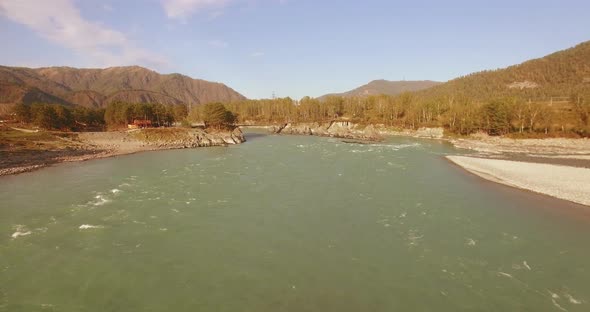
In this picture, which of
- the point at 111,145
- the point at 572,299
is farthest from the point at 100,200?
the point at 111,145

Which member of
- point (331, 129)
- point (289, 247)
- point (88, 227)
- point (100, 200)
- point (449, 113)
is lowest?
point (289, 247)

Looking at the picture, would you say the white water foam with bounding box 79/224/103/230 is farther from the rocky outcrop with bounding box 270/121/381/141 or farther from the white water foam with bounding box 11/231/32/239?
the rocky outcrop with bounding box 270/121/381/141

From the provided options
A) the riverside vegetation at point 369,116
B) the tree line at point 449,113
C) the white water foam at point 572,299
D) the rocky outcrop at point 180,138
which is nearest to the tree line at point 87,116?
the riverside vegetation at point 369,116

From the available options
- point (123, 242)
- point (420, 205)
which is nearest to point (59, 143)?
point (123, 242)

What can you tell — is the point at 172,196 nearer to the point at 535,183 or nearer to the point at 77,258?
the point at 77,258

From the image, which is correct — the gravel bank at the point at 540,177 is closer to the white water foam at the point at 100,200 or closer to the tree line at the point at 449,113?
the white water foam at the point at 100,200

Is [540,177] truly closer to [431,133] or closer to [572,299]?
[572,299]
